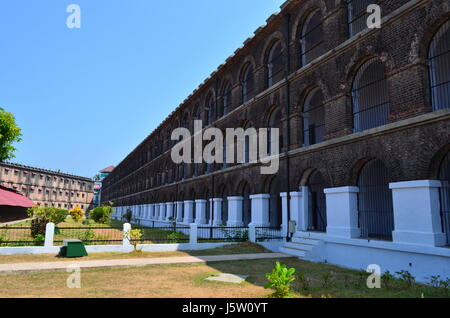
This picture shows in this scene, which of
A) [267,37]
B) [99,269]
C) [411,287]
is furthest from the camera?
[267,37]

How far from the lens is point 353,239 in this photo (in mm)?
12203

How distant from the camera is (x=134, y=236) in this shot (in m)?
15.2

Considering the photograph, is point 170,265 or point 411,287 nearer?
point 411,287

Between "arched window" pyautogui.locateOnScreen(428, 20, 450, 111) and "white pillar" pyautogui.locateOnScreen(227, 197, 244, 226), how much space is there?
40.3 ft

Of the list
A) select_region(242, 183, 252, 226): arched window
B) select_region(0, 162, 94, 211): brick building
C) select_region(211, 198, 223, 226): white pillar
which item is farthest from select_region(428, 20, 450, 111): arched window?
select_region(0, 162, 94, 211): brick building

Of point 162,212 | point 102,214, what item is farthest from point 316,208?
point 102,214

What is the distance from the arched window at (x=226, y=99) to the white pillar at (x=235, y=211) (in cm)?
717

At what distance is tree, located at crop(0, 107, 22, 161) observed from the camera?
36.1 meters

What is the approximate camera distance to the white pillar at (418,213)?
969cm

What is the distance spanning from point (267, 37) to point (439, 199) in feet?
44.4

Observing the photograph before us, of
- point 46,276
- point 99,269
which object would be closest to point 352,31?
point 99,269

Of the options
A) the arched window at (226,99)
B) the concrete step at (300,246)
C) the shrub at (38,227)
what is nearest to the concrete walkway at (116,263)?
the concrete step at (300,246)

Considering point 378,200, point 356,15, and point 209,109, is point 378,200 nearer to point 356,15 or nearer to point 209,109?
point 356,15

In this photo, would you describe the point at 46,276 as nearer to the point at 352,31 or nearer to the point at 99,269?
the point at 99,269
